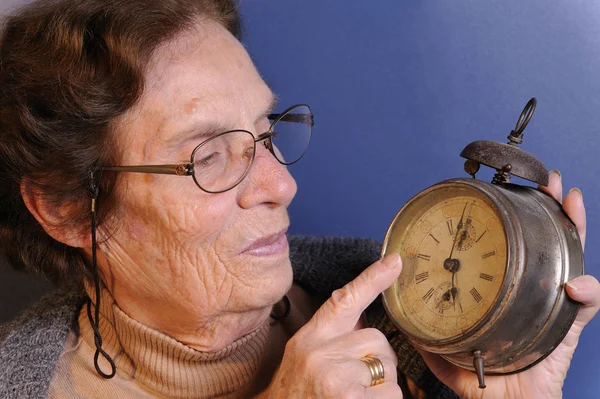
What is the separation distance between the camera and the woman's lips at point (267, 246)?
1.57 meters

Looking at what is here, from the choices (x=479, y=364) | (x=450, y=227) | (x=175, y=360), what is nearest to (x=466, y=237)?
(x=450, y=227)

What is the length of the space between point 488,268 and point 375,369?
1.01 ft

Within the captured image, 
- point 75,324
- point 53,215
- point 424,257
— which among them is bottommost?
point 75,324

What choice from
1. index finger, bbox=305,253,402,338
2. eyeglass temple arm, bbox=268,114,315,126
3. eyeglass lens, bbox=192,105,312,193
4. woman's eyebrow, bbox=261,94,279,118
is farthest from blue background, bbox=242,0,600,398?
index finger, bbox=305,253,402,338

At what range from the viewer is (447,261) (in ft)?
4.65

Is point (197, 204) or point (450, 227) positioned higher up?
point (450, 227)

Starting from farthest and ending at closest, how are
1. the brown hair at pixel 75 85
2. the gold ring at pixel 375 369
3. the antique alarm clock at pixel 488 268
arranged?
1. the brown hair at pixel 75 85
2. the gold ring at pixel 375 369
3. the antique alarm clock at pixel 488 268

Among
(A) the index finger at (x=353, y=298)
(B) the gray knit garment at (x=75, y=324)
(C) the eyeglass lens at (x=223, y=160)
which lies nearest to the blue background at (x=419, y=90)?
(B) the gray knit garment at (x=75, y=324)

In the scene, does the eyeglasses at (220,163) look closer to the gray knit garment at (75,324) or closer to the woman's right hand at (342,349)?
the woman's right hand at (342,349)

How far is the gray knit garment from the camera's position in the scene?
5.56ft

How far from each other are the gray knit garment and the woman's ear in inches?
11.0

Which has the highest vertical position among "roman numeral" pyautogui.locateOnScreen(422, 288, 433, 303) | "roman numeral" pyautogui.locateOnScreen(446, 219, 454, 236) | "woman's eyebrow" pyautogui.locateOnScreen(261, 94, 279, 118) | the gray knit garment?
"roman numeral" pyautogui.locateOnScreen(446, 219, 454, 236)

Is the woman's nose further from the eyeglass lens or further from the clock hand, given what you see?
the clock hand

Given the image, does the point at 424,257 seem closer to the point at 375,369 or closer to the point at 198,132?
the point at 375,369
